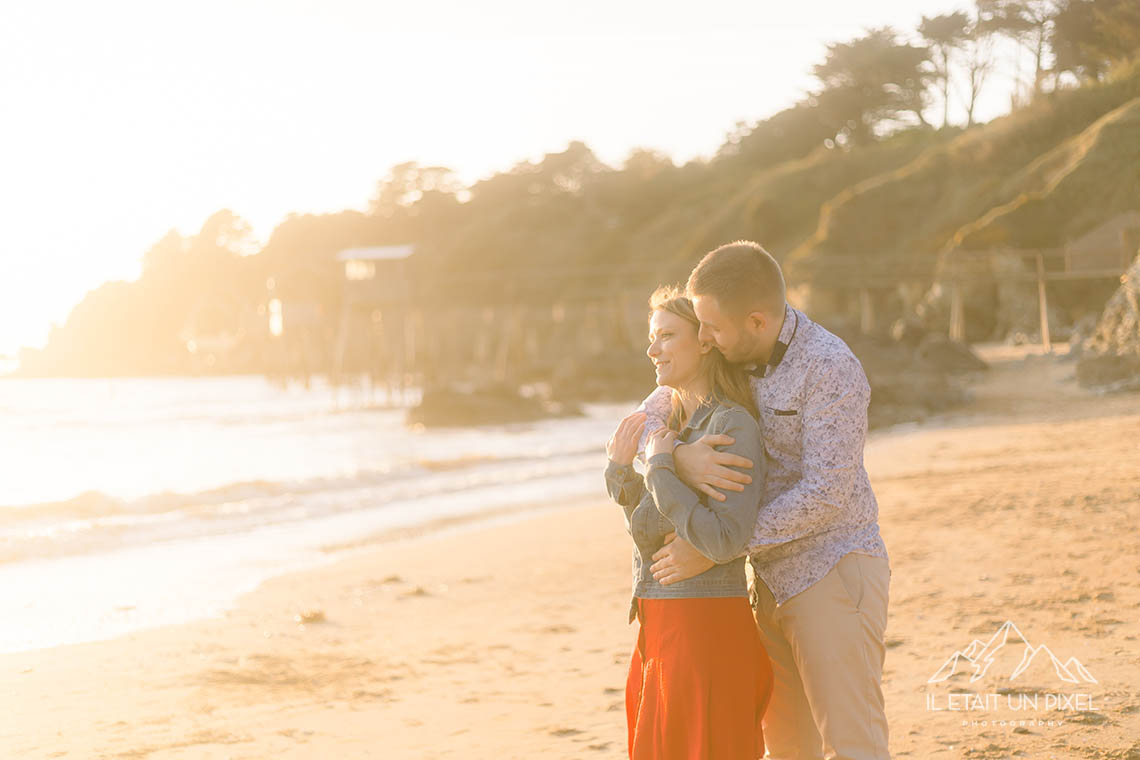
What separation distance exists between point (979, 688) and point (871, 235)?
130ft

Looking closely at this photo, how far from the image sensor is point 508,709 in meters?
4.79

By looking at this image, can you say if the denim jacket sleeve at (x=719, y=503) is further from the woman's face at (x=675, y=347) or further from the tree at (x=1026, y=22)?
the tree at (x=1026, y=22)

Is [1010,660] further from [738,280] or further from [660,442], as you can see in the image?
[738,280]

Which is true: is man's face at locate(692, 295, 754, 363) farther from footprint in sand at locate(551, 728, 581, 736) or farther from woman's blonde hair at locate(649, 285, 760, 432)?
footprint in sand at locate(551, 728, 581, 736)

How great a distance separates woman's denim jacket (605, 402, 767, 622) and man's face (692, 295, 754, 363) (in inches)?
6.3

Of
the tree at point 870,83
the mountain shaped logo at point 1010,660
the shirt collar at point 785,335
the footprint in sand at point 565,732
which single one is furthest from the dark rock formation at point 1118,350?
the tree at point 870,83

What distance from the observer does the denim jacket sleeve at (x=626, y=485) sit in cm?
294

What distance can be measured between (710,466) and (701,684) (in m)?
0.59

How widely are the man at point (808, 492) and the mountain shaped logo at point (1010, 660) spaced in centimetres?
195

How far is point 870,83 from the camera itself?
57.4 meters

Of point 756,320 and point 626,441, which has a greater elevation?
point 756,320

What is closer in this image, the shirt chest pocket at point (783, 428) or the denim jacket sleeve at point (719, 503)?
the denim jacket sleeve at point (719, 503)

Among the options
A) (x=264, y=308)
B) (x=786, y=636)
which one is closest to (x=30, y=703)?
(x=786, y=636)

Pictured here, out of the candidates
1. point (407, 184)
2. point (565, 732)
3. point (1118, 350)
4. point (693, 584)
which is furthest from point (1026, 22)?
point (407, 184)
